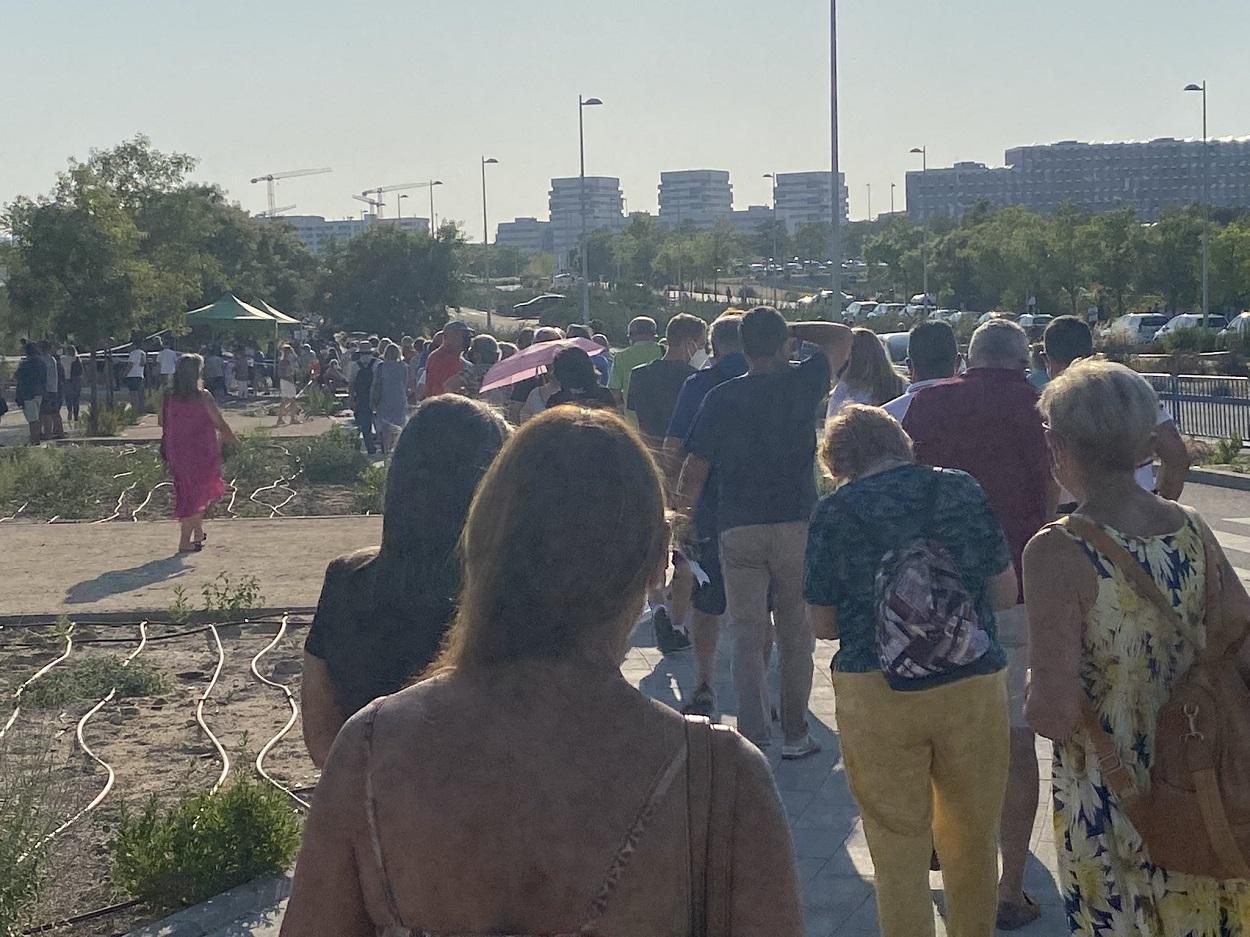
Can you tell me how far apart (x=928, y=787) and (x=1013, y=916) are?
0.95m

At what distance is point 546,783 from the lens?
199 cm

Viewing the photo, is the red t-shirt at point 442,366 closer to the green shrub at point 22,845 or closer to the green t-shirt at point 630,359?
the green t-shirt at point 630,359

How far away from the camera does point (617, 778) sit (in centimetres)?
199

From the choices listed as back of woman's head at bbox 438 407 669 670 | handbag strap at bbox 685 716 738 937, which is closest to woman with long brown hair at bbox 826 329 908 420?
back of woman's head at bbox 438 407 669 670

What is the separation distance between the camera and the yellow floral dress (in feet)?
11.9

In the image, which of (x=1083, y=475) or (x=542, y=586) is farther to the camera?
(x=1083, y=475)

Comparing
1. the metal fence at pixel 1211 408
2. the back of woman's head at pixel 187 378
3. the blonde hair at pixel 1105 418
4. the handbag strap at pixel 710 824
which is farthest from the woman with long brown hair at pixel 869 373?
the metal fence at pixel 1211 408

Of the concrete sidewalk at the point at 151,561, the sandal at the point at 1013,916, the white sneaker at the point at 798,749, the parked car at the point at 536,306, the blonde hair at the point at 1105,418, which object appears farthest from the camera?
the parked car at the point at 536,306

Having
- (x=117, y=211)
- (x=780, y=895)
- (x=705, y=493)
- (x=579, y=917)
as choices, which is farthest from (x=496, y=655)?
(x=117, y=211)

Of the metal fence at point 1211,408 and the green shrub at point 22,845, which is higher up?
the green shrub at point 22,845

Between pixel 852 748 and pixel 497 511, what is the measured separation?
2.73m

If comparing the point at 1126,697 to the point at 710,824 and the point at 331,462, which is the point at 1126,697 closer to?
the point at 710,824

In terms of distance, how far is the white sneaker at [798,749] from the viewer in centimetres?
718

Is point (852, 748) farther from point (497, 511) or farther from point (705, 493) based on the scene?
point (705, 493)
